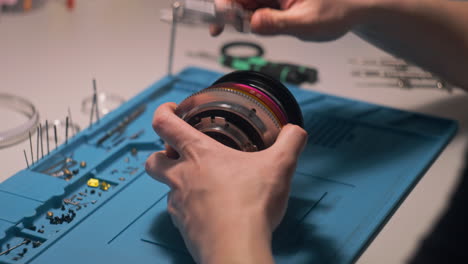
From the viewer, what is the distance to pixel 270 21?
42.2 inches

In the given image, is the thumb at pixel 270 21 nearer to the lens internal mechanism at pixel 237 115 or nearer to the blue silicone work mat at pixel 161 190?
the lens internal mechanism at pixel 237 115

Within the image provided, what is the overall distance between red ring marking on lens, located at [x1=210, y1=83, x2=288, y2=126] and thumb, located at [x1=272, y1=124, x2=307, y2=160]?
0.04 metres

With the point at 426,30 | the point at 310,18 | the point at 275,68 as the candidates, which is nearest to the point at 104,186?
the point at 310,18

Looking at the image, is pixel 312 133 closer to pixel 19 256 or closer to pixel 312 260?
pixel 312 260

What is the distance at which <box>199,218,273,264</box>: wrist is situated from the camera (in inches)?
31.8

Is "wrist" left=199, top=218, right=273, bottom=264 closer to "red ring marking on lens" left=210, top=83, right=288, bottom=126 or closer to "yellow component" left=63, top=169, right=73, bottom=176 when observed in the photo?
"red ring marking on lens" left=210, top=83, right=288, bottom=126

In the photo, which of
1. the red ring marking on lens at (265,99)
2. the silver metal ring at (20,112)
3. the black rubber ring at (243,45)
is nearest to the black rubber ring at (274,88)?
the red ring marking on lens at (265,99)

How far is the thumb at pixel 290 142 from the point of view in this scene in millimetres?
894

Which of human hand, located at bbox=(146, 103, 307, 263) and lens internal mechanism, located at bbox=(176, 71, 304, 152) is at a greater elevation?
lens internal mechanism, located at bbox=(176, 71, 304, 152)

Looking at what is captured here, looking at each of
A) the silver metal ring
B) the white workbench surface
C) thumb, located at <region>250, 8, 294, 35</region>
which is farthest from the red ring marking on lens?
the silver metal ring

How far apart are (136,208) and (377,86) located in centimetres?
78

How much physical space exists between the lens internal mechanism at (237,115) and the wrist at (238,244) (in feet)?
0.48

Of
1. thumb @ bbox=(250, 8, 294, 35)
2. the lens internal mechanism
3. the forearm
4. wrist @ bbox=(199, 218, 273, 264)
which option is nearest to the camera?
wrist @ bbox=(199, 218, 273, 264)

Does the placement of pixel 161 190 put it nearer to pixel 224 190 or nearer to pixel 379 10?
pixel 224 190
